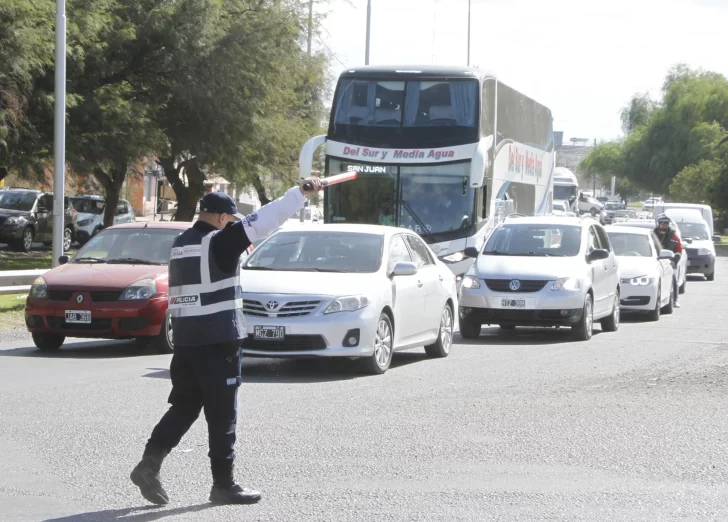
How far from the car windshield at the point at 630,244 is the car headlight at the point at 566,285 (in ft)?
18.0

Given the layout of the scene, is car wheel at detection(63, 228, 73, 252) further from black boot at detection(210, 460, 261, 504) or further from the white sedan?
black boot at detection(210, 460, 261, 504)

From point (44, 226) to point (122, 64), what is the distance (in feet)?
30.1

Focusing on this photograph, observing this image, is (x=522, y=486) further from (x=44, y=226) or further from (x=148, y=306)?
(x=44, y=226)

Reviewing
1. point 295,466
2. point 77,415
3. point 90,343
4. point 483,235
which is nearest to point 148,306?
point 90,343

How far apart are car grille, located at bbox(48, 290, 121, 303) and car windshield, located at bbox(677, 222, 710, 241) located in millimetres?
24825

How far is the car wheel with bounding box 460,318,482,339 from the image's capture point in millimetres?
17266

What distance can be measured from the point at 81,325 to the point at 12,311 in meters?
5.05

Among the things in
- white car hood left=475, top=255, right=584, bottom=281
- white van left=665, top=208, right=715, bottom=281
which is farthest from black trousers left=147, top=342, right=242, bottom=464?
white van left=665, top=208, right=715, bottom=281

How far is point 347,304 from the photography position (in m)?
12.4

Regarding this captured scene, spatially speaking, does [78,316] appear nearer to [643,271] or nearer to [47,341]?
[47,341]

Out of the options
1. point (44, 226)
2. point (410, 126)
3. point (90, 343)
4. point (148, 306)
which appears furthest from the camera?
point (44, 226)

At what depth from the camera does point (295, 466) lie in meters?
7.70

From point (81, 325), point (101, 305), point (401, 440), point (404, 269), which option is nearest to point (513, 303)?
point (404, 269)

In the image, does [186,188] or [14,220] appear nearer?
[14,220]
